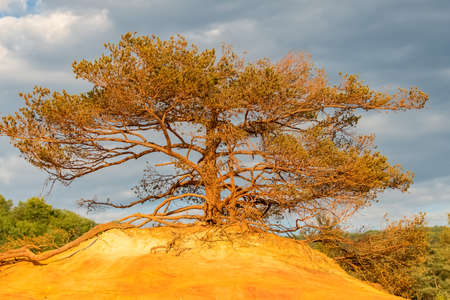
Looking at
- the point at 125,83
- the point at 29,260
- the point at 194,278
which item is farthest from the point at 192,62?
the point at 29,260

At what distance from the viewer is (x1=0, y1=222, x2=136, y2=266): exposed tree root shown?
648 inches

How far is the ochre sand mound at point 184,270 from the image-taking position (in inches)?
494

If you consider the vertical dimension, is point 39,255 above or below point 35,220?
below

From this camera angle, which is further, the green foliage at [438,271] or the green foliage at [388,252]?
the green foliage at [438,271]

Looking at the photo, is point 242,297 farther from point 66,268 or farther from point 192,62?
point 192,62

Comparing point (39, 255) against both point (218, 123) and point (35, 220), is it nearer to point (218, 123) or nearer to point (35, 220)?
point (218, 123)

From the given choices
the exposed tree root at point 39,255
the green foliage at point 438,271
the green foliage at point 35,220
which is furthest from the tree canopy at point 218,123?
the green foliage at point 438,271

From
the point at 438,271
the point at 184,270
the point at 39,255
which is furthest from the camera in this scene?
the point at 438,271

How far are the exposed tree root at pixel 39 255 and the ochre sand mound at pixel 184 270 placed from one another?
9.2 inches

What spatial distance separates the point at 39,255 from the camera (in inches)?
649

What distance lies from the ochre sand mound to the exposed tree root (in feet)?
0.77

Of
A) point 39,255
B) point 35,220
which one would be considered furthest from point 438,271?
point 39,255

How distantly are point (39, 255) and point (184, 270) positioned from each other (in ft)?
20.1

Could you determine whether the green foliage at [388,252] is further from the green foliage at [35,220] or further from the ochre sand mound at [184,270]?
the green foliage at [35,220]
